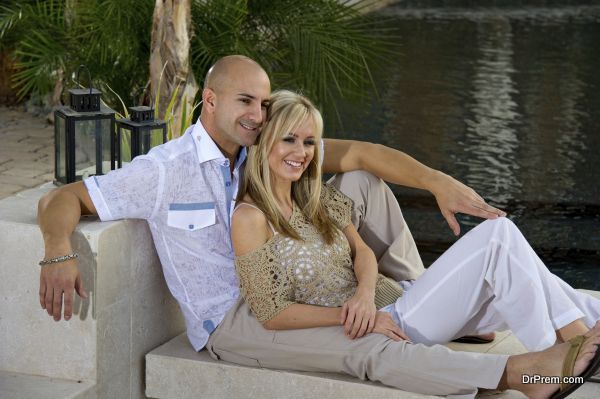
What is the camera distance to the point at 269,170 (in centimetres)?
303

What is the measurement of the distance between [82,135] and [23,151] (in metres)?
4.02

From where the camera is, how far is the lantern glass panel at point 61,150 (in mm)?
3350

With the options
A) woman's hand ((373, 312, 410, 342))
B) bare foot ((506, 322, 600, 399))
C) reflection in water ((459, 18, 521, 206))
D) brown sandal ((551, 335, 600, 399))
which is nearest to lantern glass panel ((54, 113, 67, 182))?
woman's hand ((373, 312, 410, 342))

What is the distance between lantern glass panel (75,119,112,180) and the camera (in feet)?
11.0

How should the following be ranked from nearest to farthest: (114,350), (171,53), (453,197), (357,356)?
(357,356)
(114,350)
(453,197)
(171,53)

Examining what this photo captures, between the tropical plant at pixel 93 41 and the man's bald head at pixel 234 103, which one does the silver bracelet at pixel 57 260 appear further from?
the tropical plant at pixel 93 41

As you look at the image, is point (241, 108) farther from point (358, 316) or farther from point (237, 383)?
point (237, 383)

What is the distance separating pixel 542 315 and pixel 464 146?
5258mm

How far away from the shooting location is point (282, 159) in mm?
3010

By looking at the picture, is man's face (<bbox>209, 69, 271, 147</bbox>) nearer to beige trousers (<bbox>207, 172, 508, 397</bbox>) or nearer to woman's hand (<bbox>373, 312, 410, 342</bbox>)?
beige trousers (<bbox>207, 172, 508, 397</bbox>)

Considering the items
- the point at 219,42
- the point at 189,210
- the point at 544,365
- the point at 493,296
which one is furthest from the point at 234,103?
the point at 219,42

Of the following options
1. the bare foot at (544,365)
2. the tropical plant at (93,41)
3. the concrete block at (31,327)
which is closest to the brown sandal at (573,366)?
the bare foot at (544,365)

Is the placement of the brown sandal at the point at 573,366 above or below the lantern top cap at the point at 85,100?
below

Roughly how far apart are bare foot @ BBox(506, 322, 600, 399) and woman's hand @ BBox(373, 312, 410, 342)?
295 mm
